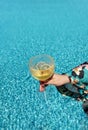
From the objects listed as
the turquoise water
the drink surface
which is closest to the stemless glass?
the drink surface

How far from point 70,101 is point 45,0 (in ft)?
17.5

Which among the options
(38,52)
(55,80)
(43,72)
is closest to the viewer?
(43,72)

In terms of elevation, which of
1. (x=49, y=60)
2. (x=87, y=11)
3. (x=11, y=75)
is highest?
(x=87, y=11)

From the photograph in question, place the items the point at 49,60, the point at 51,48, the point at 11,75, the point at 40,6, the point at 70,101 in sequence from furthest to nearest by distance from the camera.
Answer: the point at 40,6 < the point at 51,48 < the point at 11,75 < the point at 70,101 < the point at 49,60

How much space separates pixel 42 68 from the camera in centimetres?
204

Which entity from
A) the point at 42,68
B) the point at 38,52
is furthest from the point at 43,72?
the point at 38,52

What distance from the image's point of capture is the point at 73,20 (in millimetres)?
6816

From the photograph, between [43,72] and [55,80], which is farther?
[55,80]

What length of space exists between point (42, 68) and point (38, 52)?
3235mm

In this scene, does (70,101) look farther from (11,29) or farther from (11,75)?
(11,29)

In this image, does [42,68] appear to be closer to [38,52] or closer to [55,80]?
[55,80]

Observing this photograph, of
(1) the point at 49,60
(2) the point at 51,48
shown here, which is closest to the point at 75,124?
(1) the point at 49,60

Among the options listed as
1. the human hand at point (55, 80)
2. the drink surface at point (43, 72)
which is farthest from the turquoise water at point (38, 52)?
the drink surface at point (43, 72)

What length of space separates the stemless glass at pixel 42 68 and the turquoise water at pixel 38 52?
92 centimetres
